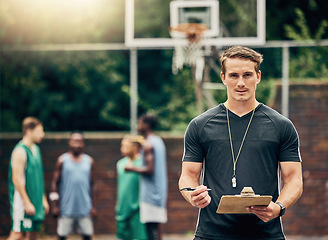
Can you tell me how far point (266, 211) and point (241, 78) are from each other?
0.81m

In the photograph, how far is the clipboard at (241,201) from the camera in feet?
11.9

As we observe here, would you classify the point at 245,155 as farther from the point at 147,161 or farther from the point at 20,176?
the point at 147,161

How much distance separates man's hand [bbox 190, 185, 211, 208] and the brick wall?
6.95 metres

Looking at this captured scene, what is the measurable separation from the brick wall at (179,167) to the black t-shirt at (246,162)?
6.72 metres

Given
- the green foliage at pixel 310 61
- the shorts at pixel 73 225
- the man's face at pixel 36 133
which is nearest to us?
the man's face at pixel 36 133

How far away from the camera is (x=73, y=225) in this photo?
9.09m

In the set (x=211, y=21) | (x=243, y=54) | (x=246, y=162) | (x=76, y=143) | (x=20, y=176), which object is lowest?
(x=20, y=176)

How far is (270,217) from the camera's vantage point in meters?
3.79

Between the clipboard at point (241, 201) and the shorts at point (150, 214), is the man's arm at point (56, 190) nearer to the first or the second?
the shorts at point (150, 214)

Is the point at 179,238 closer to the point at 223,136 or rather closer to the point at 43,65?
the point at 43,65

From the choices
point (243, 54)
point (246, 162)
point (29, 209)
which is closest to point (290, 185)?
point (246, 162)

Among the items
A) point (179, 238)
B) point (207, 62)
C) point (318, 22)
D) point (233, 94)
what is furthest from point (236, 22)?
point (233, 94)

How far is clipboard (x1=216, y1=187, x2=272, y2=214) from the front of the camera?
11.9 feet

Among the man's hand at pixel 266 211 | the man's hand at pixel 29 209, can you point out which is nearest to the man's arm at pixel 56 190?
the man's hand at pixel 29 209
